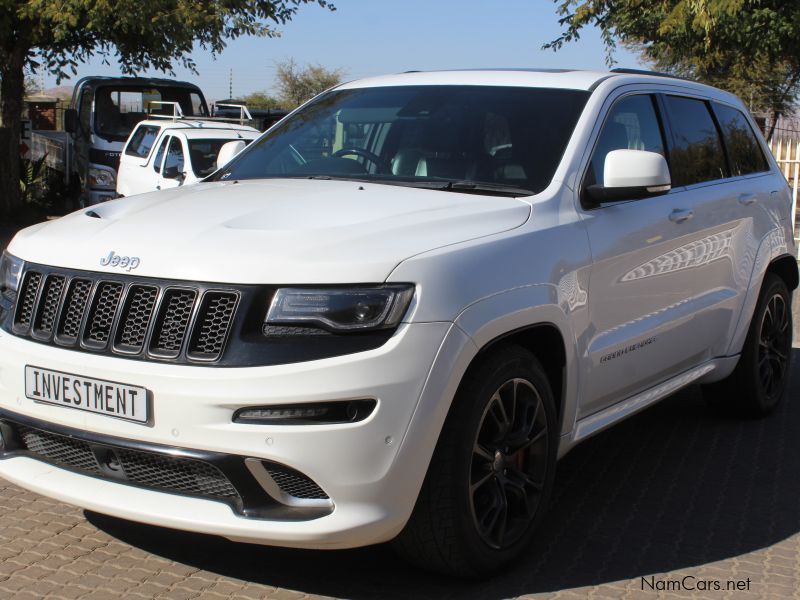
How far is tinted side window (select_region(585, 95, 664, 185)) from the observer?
4.60 metres

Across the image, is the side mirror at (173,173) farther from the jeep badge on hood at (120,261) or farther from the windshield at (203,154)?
the jeep badge on hood at (120,261)

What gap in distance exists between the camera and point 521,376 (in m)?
3.85

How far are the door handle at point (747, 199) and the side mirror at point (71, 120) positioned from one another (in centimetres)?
1254

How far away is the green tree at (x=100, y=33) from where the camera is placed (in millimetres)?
15297

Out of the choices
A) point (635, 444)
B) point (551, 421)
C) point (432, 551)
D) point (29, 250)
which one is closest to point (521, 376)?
point (551, 421)

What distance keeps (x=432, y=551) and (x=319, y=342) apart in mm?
846

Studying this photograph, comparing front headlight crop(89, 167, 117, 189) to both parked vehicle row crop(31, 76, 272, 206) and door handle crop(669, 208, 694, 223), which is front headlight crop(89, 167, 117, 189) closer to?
parked vehicle row crop(31, 76, 272, 206)

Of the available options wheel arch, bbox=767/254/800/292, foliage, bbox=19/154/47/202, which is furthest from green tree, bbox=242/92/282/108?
wheel arch, bbox=767/254/800/292

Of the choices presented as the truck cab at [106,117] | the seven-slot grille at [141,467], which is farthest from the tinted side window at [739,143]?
the truck cab at [106,117]

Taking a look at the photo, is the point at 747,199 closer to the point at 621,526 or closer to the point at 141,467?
the point at 621,526

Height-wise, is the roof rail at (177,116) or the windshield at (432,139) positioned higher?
the windshield at (432,139)

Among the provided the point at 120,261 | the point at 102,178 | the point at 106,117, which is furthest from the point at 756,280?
the point at 106,117

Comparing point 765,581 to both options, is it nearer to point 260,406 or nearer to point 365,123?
point 260,406

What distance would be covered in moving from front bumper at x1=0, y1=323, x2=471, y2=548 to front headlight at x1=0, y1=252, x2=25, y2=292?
0.65m
